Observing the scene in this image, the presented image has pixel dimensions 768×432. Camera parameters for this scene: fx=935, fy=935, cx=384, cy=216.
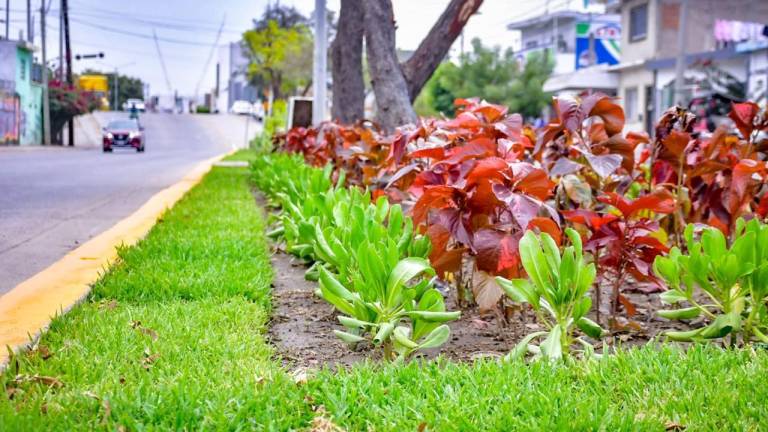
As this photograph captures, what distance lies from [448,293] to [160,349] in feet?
6.03

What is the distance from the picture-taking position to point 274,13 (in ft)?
216

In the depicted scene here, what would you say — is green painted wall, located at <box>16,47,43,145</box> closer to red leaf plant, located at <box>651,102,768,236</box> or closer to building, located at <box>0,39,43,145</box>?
building, located at <box>0,39,43,145</box>

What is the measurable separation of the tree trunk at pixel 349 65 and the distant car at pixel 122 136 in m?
23.3

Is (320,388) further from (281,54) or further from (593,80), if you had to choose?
(281,54)

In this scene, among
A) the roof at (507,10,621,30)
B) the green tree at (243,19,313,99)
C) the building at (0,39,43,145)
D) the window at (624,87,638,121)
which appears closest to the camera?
the building at (0,39,43,145)

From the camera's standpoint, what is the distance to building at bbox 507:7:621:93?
53.6 meters

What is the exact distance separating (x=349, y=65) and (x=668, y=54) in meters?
23.5

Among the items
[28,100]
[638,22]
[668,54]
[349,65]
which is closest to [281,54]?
[28,100]

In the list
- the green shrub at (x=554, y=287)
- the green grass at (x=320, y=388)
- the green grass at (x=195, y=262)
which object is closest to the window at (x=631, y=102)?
the green grass at (x=195, y=262)

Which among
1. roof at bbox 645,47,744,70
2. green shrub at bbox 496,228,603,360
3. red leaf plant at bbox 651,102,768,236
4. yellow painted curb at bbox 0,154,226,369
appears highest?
roof at bbox 645,47,744,70

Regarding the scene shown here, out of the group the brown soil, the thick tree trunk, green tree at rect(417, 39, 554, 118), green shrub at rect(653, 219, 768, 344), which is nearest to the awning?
green tree at rect(417, 39, 554, 118)

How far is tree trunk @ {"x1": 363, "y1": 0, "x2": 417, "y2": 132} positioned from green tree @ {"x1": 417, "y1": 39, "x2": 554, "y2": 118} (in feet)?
127

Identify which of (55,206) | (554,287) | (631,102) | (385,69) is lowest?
(55,206)

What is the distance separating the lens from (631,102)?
38.4m
